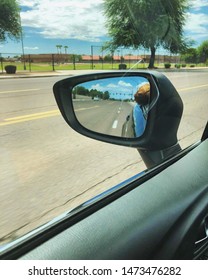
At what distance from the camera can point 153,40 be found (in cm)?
180

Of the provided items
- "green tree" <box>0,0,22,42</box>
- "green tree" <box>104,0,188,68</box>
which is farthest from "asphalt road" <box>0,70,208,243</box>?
"green tree" <box>0,0,22,42</box>

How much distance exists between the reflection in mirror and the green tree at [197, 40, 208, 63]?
79cm

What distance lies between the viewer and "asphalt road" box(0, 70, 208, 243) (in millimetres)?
1457

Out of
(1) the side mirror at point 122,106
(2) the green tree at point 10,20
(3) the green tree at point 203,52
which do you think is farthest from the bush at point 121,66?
(3) the green tree at point 203,52

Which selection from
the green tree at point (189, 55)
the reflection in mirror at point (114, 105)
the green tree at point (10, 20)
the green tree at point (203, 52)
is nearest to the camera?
the green tree at point (10, 20)

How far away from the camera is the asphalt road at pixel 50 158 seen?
57.4 inches

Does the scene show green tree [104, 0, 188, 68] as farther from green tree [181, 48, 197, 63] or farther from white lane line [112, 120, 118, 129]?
white lane line [112, 120, 118, 129]

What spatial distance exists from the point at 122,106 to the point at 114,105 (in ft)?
0.12

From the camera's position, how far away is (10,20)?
1249mm

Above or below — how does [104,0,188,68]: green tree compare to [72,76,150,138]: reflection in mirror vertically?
above

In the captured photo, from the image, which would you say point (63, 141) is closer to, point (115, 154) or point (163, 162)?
point (115, 154)

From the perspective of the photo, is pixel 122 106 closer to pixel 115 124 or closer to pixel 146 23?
pixel 115 124

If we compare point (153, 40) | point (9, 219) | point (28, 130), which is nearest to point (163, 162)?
point (153, 40)

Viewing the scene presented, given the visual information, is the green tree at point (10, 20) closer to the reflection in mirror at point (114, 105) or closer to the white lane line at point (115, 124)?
the reflection in mirror at point (114, 105)
